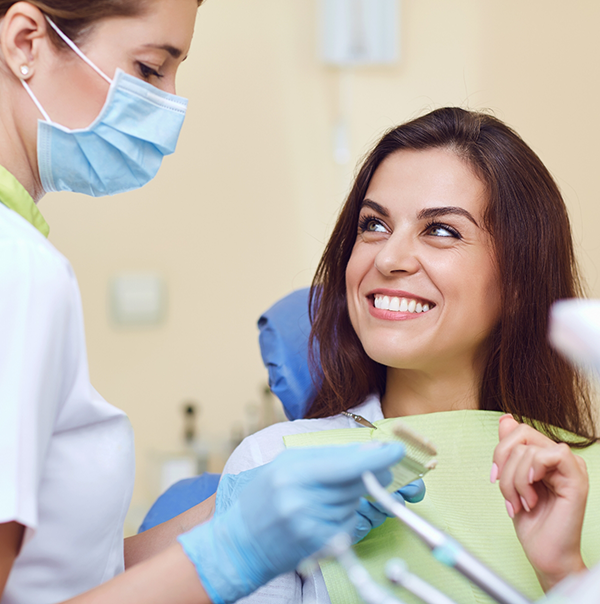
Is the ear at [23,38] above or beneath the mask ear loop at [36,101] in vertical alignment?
above

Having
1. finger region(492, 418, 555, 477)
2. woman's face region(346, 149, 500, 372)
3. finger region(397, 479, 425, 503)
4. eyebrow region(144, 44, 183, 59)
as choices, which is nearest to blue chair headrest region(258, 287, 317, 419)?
woman's face region(346, 149, 500, 372)

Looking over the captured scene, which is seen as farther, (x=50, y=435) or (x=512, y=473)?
(x=512, y=473)

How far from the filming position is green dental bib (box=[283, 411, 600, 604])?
1028mm

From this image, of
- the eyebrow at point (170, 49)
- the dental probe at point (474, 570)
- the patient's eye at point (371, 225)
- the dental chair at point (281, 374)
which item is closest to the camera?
the dental probe at point (474, 570)

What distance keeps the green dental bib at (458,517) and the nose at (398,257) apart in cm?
29

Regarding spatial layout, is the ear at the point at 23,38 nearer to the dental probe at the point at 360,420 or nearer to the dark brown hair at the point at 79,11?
the dark brown hair at the point at 79,11

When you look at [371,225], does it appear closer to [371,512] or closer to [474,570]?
[371,512]

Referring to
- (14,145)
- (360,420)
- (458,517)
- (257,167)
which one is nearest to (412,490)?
(458,517)

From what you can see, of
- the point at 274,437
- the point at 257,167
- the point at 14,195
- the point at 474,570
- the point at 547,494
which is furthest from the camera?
the point at 257,167

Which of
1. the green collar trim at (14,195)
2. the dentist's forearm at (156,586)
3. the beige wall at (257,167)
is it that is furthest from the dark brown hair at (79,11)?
the beige wall at (257,167)

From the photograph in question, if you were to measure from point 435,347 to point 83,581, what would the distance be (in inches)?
27.7

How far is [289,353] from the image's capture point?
65.6 inches

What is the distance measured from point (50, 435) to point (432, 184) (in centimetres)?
83

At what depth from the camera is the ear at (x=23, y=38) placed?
34.0 inches
